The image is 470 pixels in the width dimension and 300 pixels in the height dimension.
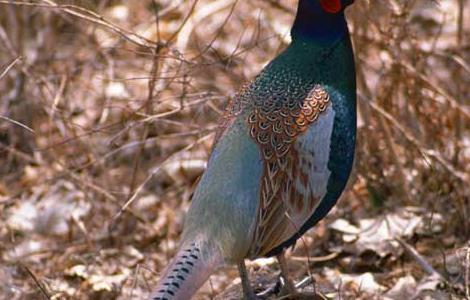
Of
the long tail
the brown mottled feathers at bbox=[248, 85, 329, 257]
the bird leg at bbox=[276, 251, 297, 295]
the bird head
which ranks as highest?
the bird head

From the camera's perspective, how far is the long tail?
485cm

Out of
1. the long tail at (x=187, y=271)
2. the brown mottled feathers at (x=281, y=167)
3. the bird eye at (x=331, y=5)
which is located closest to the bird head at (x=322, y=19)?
the bird eye at (x=331, y=5)

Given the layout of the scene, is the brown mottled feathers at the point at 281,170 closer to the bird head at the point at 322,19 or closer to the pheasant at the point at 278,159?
the pheasant at the point at 278,159

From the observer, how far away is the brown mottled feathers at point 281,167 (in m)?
5.16

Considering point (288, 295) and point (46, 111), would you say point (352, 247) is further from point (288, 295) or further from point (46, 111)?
point (46, 111)

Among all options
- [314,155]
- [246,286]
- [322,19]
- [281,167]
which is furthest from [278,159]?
[322,19]

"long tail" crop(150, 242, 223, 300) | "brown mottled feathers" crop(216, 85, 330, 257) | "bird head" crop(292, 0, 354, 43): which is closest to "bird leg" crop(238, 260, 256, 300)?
"brown mottled feathers" crop(216, 85, 330, 257)

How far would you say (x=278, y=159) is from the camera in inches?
205

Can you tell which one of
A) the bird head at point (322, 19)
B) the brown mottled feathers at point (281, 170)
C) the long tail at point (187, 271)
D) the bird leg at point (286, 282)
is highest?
the bird head at point (322, 19)

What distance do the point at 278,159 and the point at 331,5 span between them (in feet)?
2.75

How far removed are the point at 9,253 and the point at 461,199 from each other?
302 centimetres

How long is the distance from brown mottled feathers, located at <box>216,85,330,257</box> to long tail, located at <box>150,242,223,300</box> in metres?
0.25

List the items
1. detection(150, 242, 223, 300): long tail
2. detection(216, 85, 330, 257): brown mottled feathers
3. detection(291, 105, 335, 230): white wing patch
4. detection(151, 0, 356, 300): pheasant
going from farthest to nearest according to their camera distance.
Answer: detection(291, 105, 335, 230): white wing patch
detection(216, 85, 330, 257): brown mottled feathers
detection(151, 0, 356, 300): pheasant
detection(150, 242, 223, 300): long tail

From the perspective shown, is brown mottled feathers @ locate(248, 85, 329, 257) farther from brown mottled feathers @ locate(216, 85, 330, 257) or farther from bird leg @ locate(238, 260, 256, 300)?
bird leg @ locate(238, 260, 256, 300)
